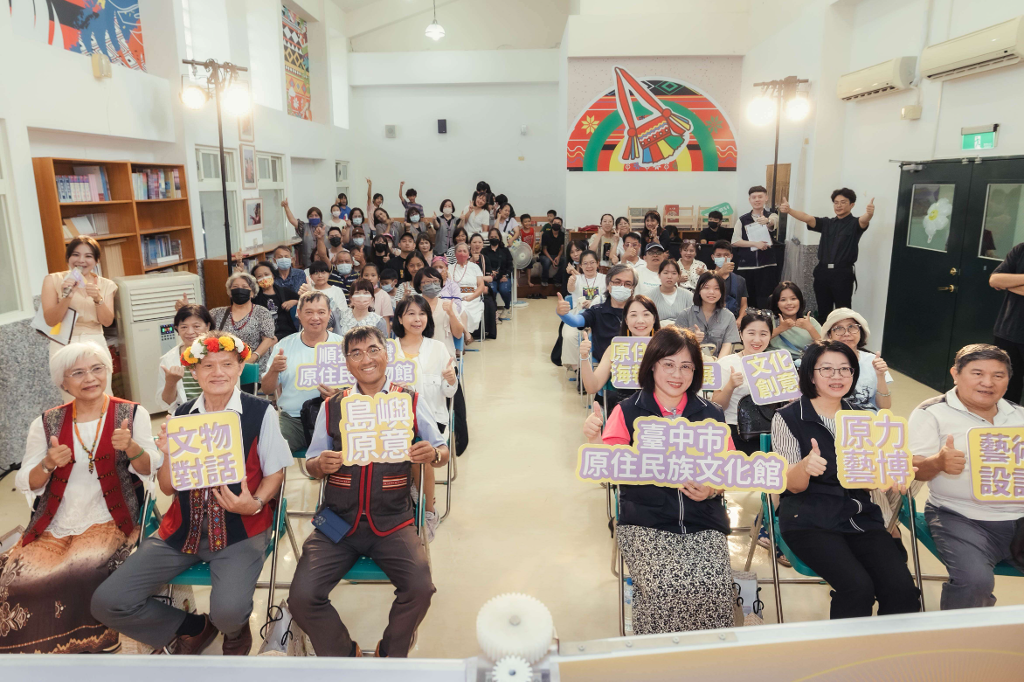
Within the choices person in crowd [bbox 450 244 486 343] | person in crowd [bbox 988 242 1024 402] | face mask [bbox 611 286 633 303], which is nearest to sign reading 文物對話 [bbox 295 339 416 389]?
face mask [bbox 611 286 633 303]

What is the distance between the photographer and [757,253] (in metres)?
7.60

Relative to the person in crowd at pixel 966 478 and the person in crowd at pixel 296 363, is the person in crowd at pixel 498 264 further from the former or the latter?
the person in crowd at pixel 966 478

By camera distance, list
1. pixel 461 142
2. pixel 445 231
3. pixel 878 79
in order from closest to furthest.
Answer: pixel 878 79 < pixel 445 231 < pixel 461 142

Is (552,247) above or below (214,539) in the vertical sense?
above

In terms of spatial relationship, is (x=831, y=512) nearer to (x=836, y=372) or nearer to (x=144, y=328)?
(x=836, y=372)

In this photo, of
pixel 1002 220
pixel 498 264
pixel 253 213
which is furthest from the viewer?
pixel 498 264

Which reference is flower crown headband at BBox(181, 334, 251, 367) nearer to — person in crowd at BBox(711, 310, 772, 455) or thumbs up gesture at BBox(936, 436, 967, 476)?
person in crowd at BBox(711, 310, 772, 455)

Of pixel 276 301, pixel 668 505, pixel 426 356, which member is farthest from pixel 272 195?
pixel 668 505

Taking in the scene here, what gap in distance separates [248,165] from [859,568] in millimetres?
8124

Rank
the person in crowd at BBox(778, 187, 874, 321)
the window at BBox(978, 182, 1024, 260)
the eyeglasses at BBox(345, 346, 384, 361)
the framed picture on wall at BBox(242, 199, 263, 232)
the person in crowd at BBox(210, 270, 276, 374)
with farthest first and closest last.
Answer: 1. the framed picture on wall at BBox(242, 199, 263, 232)
2. the person in crowd at BBox(778, 187, 874, 321)
3. the window at BBox(978, 182, 1024, 260)
4. the person in crowd at BBox(210, 270, 276, 374)
5. the eyeglasses at BBox(345, 346, 384, 361)

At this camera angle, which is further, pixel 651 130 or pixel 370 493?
pixel 651 130

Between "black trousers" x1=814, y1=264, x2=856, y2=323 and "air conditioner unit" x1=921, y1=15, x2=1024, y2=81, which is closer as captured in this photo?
"air conditioner unit" x1=921, y1=15, x2=1024, y2=81

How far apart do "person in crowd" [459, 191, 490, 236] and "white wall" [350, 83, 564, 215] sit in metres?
2.64

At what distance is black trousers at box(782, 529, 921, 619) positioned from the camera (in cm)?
220
